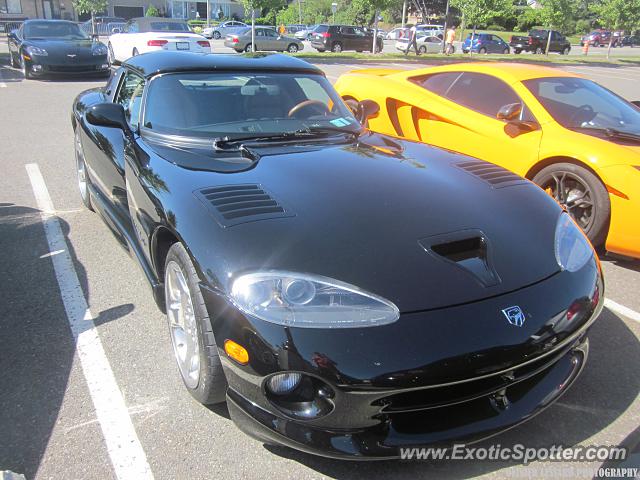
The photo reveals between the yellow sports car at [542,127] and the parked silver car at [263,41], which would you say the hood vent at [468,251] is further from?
the parked silver car at [263,41]

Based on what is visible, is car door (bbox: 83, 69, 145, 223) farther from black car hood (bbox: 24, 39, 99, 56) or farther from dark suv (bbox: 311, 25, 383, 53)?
dark suv (bbox: 311, 25, 383, 53)

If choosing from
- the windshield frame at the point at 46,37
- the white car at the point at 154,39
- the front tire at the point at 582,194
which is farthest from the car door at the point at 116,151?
the windshield frame at the point at 46,37

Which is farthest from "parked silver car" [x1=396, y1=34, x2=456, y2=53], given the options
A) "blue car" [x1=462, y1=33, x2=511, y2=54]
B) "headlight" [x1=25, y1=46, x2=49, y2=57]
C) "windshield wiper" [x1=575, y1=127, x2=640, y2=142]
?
"windshield wiper" [x1=575, y1=127, x2=640, y2=142]

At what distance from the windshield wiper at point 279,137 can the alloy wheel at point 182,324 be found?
0.84 meters

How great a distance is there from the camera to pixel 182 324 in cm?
247

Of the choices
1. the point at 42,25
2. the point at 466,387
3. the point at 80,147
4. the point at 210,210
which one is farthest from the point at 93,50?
the point at 466,387

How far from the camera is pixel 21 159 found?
20.8 ft

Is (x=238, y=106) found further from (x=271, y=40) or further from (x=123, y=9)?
(x=123, y=9)

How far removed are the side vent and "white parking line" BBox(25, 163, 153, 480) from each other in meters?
0.98

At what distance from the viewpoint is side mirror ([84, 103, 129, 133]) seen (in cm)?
327

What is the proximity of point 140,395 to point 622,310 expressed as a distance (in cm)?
288

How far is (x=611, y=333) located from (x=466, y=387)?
1.59 metres

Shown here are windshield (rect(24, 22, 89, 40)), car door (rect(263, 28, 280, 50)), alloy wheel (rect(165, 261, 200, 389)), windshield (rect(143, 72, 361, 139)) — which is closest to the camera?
alloy wheel (rect(165, 261, 200, 389))

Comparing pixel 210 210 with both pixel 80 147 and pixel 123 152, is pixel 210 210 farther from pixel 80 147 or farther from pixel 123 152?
pixel 80 147
